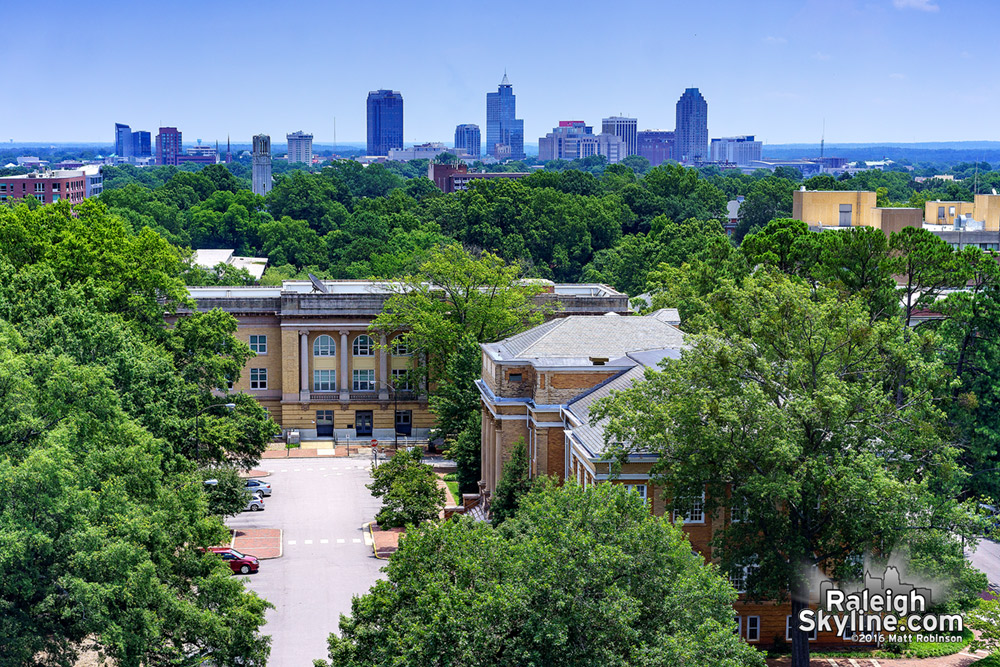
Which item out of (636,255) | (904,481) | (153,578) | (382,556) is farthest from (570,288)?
(153,578)

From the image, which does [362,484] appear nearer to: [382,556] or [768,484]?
[382,556]

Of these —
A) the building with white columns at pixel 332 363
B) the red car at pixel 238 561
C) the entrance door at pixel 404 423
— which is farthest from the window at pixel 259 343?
the red car at pixel 238 561

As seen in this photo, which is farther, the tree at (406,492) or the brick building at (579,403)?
the tree at (406,492)

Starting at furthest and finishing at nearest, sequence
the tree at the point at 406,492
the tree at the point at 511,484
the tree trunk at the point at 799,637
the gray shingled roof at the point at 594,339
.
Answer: the tree at the point at 406,492 → the gray shingled roof at the point at 594,339 → the tree at the point at 511,484 → the tree trunk at the point at 799,637

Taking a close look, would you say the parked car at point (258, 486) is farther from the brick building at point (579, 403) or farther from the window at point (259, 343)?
the window at point (259, 343)

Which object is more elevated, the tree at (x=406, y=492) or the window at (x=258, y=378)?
the window at (x=258, y=378)

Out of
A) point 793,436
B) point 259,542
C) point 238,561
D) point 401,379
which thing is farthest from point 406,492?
point 401,379
